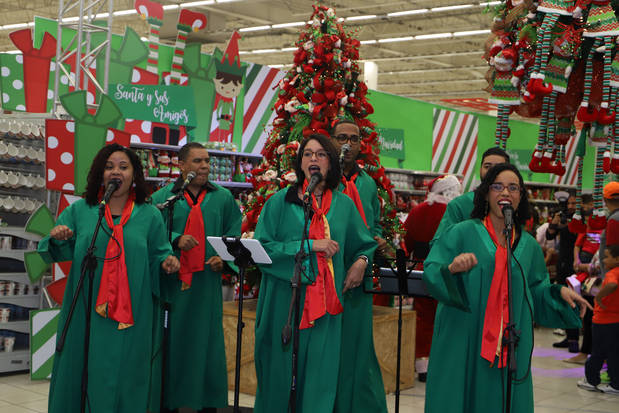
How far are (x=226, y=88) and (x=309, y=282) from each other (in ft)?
21.7

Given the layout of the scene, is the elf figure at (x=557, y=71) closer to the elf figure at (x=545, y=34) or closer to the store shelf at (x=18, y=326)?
the elf figure at (x=545, y=34)

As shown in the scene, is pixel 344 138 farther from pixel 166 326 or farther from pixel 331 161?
pixel 166 326

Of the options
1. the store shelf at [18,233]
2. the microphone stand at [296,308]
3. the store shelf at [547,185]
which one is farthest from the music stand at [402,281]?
the store shelf at [547,185]

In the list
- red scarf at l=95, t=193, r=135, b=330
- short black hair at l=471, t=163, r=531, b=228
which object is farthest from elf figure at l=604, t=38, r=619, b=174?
red scarf at l=95, t=193, r=135, b=330

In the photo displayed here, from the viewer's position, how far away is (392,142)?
1171 centimetres

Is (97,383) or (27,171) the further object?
(27,171)

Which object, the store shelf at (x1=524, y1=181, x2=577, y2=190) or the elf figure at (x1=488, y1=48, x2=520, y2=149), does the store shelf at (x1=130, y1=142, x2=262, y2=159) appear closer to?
the elf figure at (x1=488, y1=48, x2=520, y2=149)

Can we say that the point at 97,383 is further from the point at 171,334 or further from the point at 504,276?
the point at 504,276

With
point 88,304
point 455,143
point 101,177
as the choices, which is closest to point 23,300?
point 101,177

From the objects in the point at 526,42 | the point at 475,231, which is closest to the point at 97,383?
the point at 475,231

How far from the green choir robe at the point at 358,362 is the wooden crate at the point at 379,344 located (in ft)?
5.17

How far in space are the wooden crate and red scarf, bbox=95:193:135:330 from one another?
2062 mm

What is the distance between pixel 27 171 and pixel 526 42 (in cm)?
448

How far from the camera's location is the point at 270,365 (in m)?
3.69
